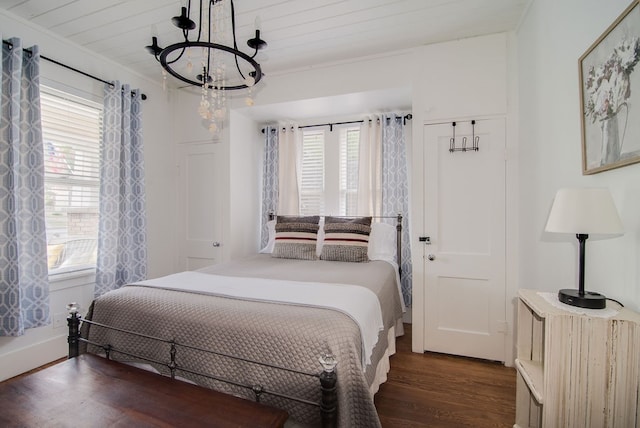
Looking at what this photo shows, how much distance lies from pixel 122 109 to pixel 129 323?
2282 mm

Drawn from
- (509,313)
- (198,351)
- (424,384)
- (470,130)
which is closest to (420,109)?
(470,130)

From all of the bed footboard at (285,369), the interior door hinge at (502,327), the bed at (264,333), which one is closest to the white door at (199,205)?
the bed at (264,333)

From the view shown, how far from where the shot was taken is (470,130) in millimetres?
2549

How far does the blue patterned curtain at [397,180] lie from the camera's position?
3.21m

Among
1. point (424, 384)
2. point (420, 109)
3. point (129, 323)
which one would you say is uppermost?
point (420, 109)

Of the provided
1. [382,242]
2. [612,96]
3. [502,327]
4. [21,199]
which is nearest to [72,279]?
[21,199]

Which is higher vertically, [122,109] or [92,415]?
[122,109]

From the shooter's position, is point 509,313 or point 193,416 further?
point 509,313

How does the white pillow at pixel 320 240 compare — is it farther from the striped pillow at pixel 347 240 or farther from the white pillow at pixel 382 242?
the white pillow at pixel 382 242

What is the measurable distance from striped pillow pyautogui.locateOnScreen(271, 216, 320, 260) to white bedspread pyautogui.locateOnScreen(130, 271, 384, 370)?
0.85 metres

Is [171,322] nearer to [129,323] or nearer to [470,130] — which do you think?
[129,323]

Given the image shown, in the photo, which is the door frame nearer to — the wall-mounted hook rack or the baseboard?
Result: the wall-mounted hook rack

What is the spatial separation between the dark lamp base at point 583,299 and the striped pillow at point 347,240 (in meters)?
1.70

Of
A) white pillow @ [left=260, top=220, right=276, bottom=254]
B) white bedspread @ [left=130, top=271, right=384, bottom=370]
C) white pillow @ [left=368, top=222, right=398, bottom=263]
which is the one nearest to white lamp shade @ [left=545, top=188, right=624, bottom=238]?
white bedspread @ [left=130, top=271, right=384, bottom=370]
